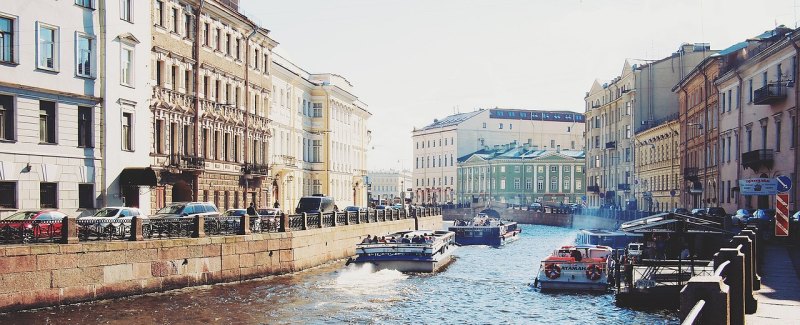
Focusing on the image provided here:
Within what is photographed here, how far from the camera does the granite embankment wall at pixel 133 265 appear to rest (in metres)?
22.9

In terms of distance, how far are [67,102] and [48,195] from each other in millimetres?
3535

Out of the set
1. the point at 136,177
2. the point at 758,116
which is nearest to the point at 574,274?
the point at 136,177

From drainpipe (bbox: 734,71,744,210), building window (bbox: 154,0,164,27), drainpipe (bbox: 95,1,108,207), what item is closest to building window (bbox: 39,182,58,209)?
drainpipe (bbox: 95,1,108,207)

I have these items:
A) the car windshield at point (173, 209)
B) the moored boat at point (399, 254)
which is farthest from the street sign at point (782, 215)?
the car windshield at point (173, 209)

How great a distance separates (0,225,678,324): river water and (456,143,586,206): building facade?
4158 inches

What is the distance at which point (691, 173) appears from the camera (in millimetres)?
67438

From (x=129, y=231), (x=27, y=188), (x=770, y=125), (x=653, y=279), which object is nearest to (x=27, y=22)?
(x=27, y=188)

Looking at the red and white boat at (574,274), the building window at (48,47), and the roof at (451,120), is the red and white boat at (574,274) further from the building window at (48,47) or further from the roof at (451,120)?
the roof at (451,120)

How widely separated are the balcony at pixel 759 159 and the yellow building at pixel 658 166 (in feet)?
78.3

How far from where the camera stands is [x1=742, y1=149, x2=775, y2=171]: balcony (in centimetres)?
4708

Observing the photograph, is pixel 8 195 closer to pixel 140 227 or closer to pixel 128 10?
pixel 140 227

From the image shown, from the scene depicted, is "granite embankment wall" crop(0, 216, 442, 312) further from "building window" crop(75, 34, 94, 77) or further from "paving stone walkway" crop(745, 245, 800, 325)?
"paving stone walkway" crop(745, 245, 800, 325)

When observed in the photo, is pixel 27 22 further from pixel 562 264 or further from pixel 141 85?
pixel 562 264

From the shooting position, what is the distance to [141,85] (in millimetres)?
38719
